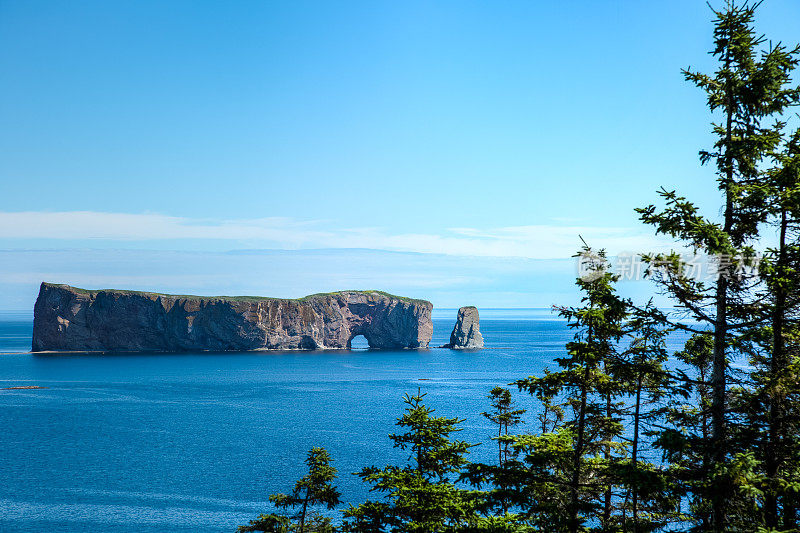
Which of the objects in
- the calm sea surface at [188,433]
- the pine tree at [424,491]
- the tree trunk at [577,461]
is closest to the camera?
the tree trunk at [577,461]

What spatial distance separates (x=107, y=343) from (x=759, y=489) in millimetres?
216644

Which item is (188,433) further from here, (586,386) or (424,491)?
(586,386)

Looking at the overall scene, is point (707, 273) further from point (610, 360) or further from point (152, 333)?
point (152, 333)

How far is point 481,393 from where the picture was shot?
10988 centimetres

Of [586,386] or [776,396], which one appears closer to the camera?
[776,396]

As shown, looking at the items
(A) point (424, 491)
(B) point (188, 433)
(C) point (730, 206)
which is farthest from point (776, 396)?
(B) point (188, 433)

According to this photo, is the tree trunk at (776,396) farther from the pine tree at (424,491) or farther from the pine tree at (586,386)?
the pine tree at (424,491)

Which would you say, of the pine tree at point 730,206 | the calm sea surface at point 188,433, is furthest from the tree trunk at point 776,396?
the calm sea surface at point 188,433

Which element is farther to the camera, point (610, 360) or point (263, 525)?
point (263, 525)

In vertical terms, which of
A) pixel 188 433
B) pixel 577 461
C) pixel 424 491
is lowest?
pixel 188 433

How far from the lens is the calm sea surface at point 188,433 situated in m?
47.4

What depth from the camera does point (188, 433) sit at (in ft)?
254

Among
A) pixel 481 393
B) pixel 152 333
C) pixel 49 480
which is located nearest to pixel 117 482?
pixel 49 480

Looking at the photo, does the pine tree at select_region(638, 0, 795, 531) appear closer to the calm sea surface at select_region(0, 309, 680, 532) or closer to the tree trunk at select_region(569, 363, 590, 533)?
the tree trunk at select_region(569, 363, 590, 533)
